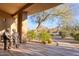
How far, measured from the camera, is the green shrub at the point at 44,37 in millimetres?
10727

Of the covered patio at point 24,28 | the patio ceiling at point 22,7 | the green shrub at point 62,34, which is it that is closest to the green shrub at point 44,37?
the covered patio at point 24,28

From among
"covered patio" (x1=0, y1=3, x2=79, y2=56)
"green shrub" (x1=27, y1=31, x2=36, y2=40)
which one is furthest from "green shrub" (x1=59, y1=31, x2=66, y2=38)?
"green shrub" (x1=27, y1=31, x2=36, y2=40)

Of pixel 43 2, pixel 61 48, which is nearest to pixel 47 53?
pixel 61 48

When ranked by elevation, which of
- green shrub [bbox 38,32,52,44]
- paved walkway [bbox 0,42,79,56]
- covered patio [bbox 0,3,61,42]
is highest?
covered patio [bbox 0,3,61,42]

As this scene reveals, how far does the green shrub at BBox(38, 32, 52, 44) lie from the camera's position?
10727 mm

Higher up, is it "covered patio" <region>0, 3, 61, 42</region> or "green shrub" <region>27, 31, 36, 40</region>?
"covered patio" <region>0, 3, 61, 42</region>

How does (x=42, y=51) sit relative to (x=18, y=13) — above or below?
below

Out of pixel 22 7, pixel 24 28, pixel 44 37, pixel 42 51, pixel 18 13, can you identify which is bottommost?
pixel 42 51

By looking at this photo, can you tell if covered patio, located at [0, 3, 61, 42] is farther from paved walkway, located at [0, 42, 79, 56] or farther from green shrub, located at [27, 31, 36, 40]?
paved walkway, located at [0, 42, 79, 56]

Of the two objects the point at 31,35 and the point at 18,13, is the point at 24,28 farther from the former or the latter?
the point at 18,13

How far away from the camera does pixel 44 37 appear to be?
10.8 metres

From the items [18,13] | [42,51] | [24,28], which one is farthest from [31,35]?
[18,13]

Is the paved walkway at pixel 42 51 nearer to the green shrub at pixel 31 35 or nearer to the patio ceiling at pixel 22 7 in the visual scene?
the green shrub at pixel 31 35

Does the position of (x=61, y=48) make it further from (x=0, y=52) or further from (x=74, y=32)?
(x=0, y=52)
